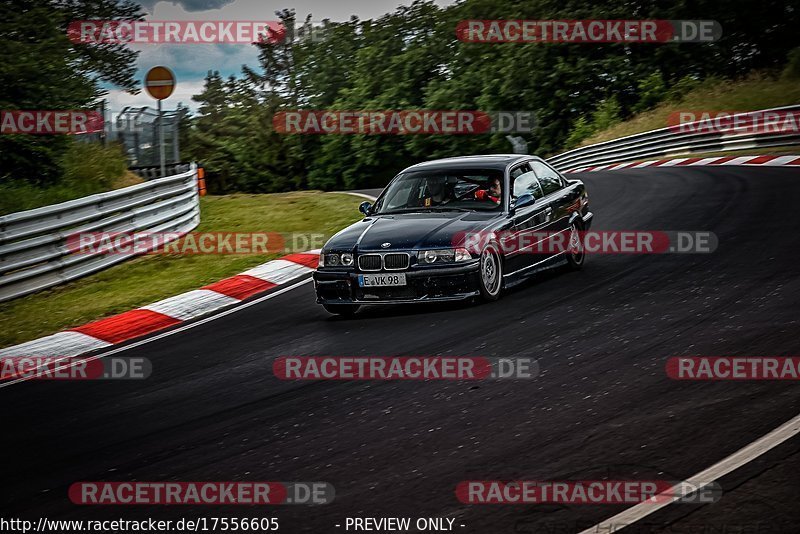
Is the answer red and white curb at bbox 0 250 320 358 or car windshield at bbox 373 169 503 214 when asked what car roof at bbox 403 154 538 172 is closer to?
car windshield at bbox 373 169 503 214

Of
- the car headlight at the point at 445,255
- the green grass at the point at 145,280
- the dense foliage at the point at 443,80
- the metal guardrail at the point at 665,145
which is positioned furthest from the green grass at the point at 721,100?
the car headlight at the point at 445,255

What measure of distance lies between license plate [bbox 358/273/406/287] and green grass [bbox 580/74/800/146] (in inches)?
1077

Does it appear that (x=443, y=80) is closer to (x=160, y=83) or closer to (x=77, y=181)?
(x=77, y=181)

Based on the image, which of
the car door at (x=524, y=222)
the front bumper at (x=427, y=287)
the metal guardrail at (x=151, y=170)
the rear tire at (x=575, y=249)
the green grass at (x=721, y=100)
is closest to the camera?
the front bumper at (x=427, y=287)

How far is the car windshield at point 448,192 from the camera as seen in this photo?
10508 millimetres

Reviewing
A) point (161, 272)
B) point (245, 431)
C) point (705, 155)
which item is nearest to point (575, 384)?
point (245, 431)

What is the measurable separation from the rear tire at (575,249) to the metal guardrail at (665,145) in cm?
1440

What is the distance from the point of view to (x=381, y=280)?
9625 mm

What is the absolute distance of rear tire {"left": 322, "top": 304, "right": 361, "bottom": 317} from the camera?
388 inches

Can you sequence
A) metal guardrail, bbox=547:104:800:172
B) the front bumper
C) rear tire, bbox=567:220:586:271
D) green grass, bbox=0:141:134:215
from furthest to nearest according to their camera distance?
1. metal guardrail, bbox=547:104:800:172
2. green grass, bbox=0:141:134:215
3. rear tire, bbox=567:220:586:271
4. the front bumper

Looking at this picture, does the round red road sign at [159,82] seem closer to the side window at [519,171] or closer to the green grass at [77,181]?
the green grass at [77,181]

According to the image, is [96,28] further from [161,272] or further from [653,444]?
[653,444]

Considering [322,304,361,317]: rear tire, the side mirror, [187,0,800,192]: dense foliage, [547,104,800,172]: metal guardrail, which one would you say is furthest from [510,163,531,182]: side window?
[187,0,800,192]: dense foliage

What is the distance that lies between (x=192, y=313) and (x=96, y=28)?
3608 cm
